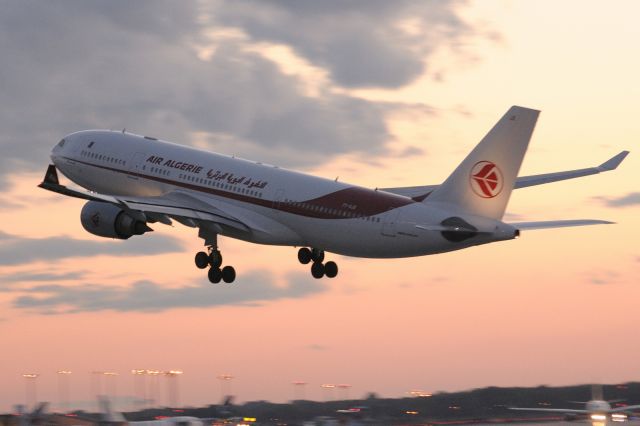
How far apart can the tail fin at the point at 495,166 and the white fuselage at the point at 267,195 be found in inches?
30.6

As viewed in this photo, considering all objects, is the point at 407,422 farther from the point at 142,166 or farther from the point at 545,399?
the point at 142,166

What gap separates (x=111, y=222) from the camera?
217ft

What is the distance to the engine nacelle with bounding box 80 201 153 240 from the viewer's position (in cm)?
6600

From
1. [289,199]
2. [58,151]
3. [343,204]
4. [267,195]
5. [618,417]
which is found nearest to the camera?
[343,204]

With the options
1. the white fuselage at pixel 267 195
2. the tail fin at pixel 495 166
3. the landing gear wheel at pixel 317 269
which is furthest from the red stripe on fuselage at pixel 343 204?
the landing gear wheel at pixel 317 269

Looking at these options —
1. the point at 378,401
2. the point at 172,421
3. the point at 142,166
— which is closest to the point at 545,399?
the point at 378,401

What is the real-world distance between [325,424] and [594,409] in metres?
23.9

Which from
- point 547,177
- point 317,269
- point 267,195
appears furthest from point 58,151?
point 547,177

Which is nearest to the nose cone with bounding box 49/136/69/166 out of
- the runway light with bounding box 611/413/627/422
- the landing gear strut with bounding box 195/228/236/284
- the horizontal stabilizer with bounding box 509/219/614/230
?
the landing gear strut with bounding box 195/228/236/284

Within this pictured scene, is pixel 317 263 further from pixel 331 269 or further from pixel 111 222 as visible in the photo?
pixel 111 222

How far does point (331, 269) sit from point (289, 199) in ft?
21.0

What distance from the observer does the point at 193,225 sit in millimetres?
64938

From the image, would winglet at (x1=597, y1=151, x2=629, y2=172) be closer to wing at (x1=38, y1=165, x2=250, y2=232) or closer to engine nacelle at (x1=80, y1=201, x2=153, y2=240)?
wing at (x1=38, y1=165, x2=250, y2=232)

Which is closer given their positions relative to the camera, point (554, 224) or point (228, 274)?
point (554, 224)
